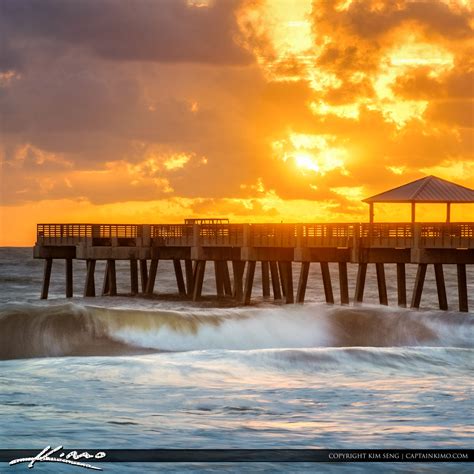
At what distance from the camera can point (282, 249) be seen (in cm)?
4609

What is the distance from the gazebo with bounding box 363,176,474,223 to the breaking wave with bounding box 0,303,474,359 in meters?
6.05

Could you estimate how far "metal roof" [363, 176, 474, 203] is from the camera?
43.9 metres

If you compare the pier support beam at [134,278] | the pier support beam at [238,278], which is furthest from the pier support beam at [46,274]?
the pier support beam at [238,278]

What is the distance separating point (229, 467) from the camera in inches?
531

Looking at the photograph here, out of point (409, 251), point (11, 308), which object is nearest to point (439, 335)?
point (409, 251)

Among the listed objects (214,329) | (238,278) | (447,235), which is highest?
(447,235)

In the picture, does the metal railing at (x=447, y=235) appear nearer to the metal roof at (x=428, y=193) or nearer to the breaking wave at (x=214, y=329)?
the breaking wave at (x=214, y=329)

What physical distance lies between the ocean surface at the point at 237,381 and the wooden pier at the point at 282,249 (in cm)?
214

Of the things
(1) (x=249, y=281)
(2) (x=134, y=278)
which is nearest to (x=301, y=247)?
(1) (x=249, y=281)

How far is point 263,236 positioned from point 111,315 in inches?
504

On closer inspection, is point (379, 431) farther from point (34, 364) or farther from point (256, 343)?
point (256, 343)

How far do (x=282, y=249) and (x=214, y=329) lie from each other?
10.6m

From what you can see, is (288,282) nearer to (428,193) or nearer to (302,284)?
(302,284)

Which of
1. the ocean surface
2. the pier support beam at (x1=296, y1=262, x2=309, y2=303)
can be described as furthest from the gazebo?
the ocean surface
